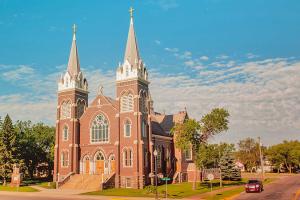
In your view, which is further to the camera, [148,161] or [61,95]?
[61,95]

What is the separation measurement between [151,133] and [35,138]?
3278cm

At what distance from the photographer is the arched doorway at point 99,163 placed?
169 ft

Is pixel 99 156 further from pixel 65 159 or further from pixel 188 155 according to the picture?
pixel 188 155

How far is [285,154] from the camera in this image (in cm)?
10119

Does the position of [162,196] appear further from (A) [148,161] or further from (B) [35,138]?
(B) [35,138]

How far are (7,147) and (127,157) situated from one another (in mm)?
23356

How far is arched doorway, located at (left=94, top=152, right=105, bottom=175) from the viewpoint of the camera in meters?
51.6

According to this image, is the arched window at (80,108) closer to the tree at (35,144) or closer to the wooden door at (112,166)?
the wooden door at (112,166)

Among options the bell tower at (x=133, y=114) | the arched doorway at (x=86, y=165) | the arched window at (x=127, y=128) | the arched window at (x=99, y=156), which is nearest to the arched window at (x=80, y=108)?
the arched doorway at (x=86, y=165)

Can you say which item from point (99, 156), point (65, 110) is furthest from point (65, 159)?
point (65, 110)

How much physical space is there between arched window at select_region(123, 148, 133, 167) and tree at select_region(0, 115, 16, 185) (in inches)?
832

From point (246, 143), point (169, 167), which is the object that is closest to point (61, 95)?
point (169, 167)

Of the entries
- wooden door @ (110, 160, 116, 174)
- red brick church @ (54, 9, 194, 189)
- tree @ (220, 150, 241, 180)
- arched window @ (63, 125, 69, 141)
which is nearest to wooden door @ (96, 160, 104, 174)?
red brick church @ (54, 9, 194, 189)

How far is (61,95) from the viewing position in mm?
56625
